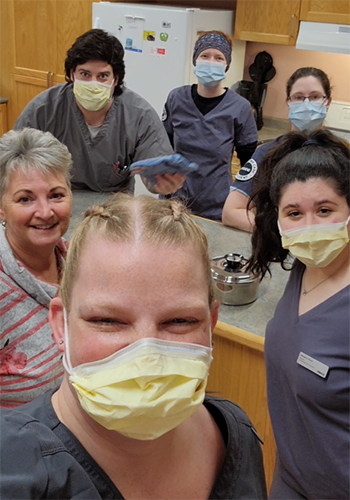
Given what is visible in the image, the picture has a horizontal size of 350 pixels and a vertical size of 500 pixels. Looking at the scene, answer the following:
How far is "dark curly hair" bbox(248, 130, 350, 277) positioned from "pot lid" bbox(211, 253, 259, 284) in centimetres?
4

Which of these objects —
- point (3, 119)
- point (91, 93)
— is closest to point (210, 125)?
point (91, 93)

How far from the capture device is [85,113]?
7.97ft

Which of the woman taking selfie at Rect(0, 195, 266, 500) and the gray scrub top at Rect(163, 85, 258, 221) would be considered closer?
the woman taking selfie at Rect(0, 195, 266, 500)

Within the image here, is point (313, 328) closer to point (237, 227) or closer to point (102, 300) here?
point (102, 300)

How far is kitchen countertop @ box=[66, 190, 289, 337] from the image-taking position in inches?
68.6

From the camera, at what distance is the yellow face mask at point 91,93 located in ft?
7.63

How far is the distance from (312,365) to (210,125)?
1785 millimetres

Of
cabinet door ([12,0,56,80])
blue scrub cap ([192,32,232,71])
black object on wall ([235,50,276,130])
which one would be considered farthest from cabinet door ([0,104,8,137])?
blue scrub cap ([192,32,232,71])

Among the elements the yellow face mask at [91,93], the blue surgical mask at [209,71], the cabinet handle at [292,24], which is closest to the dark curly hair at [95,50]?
the yellow face mask at [91,93]

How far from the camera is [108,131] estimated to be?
2.44 metres

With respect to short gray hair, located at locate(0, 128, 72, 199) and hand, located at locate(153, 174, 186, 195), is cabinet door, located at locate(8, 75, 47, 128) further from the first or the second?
short gray hair, located at locate(0, 128, 72, 199)

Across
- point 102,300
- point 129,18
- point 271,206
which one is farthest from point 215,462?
point 129,18

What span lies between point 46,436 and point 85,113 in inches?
76.3

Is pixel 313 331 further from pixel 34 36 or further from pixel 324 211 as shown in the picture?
pixel 34 36
